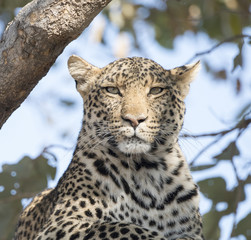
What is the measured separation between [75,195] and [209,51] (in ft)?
8.33

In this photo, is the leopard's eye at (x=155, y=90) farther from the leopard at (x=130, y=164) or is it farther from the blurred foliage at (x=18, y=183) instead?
the blurred foliage at (x=18, y=183)

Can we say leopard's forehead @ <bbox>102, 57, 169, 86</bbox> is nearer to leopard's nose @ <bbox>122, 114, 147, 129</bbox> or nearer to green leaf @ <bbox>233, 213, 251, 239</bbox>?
leopard's nose @ <bbox>122, 114, 147, 129</bbox>

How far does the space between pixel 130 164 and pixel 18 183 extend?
2.44 meters

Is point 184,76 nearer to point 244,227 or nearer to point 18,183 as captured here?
point 244,227

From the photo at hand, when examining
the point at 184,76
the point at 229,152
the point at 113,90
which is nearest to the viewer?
the point at 113,90

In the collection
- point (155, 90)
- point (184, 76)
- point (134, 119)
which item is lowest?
point (134, 119)

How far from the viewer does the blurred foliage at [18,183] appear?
862 cm

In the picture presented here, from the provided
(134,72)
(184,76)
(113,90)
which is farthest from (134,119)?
(184,76)

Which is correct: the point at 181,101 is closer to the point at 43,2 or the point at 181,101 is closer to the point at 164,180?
the point at 164,180

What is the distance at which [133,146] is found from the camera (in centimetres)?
664

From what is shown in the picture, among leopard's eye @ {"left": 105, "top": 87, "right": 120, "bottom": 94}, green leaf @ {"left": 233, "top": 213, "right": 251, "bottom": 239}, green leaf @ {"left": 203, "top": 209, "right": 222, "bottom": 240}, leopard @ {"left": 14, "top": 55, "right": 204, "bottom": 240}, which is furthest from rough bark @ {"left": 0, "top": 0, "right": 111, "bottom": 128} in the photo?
green leaf @ {"left": 203, "top": 209, "right": 222, "bottom": 240}

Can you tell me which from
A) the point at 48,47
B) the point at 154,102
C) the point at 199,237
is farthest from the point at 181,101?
the point at 48,47

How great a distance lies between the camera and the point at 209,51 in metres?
8.09

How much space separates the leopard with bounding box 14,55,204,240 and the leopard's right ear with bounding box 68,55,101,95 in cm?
5
